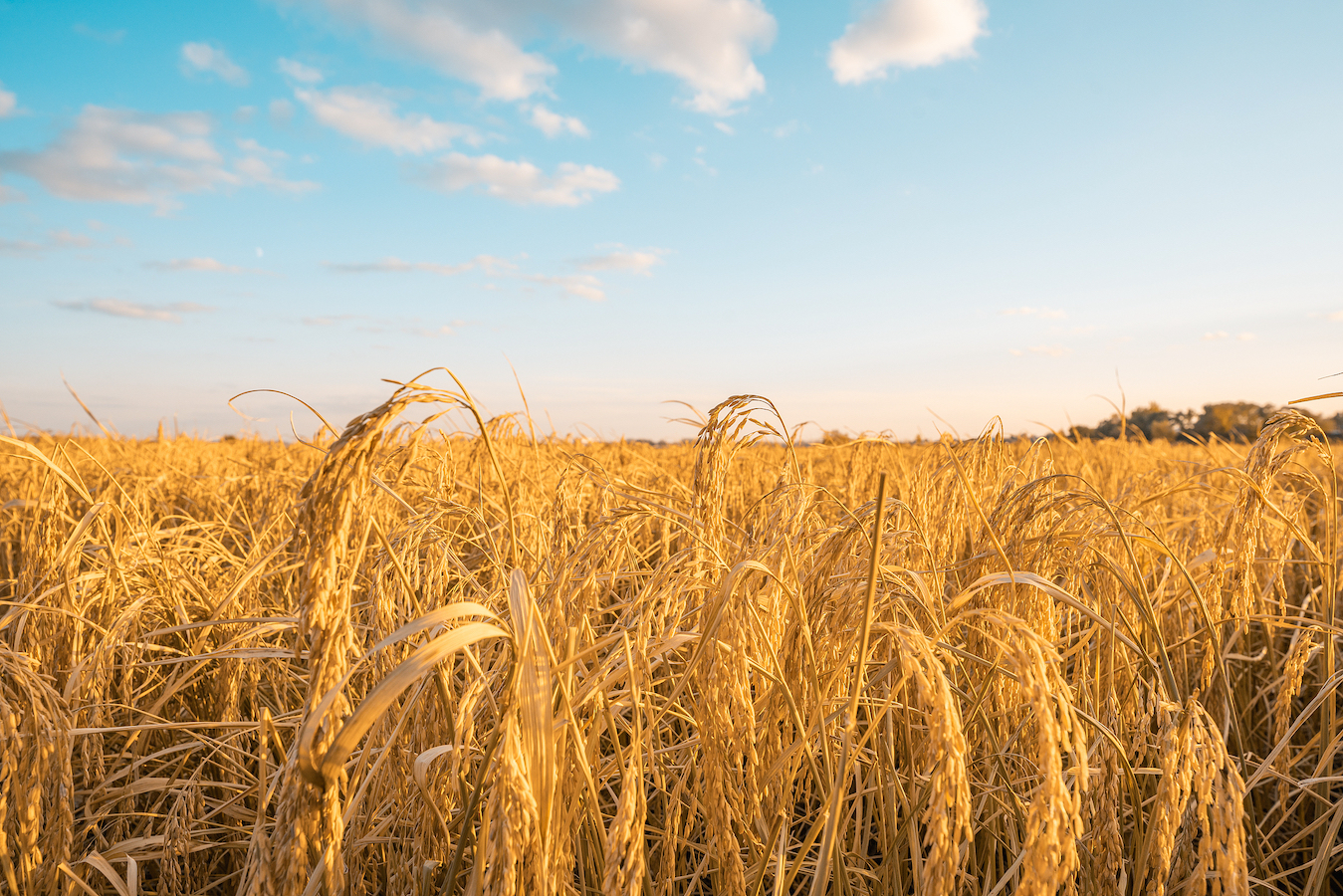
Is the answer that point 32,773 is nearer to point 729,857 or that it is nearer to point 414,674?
point 414,674

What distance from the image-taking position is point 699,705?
3.21ft

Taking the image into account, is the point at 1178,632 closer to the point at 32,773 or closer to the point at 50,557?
the point at 32,773

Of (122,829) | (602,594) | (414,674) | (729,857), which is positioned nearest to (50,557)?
(122,829)

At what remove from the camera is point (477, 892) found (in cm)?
94

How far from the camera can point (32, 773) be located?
1017 millimetres

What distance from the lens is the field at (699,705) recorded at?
718 mm

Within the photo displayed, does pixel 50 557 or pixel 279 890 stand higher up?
pixel 50 557

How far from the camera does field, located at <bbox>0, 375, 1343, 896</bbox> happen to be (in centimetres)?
72

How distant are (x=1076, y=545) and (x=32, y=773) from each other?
1802mm

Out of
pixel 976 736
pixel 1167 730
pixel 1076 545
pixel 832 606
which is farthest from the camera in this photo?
pixel 976 736

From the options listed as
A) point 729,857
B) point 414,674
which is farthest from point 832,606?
point 414,674

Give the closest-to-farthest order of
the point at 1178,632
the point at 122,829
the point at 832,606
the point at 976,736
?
the point at 832,606 → the point at 976,736 → the point at 122,829 → the point at 1178,632

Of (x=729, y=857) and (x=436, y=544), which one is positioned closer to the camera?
(x=729, y=857)

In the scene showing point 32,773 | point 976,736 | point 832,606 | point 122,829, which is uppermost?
point 832,606
